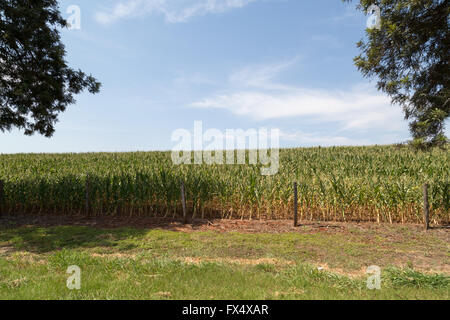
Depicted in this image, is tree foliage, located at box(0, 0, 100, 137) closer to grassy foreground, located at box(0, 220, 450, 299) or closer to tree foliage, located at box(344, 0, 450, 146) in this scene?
grassy foreground, located at box(0, 220, 450, 299)

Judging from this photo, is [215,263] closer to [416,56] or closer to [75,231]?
[75,231]

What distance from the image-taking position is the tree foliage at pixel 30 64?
15.0 metres

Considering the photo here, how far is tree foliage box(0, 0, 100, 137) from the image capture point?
15023 millimetres

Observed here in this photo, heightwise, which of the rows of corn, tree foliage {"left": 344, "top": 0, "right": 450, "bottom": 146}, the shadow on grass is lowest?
the shadow on grass

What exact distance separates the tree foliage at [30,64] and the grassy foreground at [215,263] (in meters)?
7.34

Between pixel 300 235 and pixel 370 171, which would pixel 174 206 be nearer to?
pixel 300 235

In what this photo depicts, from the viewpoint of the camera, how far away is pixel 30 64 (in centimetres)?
1608

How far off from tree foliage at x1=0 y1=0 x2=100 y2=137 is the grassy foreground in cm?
734

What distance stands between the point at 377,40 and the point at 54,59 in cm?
1741

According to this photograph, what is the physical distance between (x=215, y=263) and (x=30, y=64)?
53.3ft

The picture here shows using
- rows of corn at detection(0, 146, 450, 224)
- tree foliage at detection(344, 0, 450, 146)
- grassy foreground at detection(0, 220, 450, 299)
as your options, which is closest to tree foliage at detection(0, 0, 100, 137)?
rows of corn at detection(0, 146, 450, 224)

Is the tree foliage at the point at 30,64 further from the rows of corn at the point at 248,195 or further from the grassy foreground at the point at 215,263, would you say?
the grassy foreground at the point at 215,263
